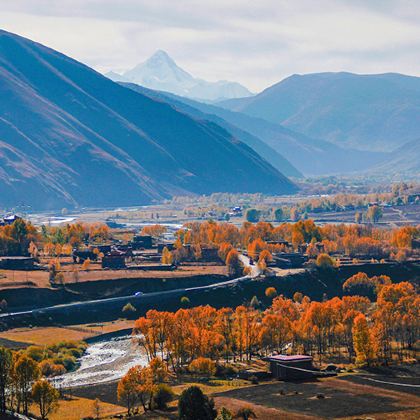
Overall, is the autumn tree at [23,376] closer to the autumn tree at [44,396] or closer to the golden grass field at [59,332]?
the autumn tree at [44,396]

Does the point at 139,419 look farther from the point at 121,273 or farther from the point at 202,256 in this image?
the point at 202,256

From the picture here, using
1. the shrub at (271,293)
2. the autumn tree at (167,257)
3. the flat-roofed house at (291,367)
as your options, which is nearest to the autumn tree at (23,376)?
the flat-roofed house at (291,367)

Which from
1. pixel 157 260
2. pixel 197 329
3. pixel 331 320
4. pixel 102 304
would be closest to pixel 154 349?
pixel 197 329

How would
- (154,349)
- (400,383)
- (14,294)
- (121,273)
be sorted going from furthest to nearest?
(121,273), (14,294), (154,349), (400,383)

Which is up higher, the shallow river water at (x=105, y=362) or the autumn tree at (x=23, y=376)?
the autumn tree at (x=23, y=376)

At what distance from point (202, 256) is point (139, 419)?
345ft

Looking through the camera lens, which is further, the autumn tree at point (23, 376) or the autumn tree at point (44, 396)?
the autumn tree at point (23, 376)

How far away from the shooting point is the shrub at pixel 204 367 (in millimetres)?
107688

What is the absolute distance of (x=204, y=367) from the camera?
107938 millimetres

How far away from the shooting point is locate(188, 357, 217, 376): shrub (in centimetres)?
10769

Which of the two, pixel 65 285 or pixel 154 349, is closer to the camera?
pixel 154 349

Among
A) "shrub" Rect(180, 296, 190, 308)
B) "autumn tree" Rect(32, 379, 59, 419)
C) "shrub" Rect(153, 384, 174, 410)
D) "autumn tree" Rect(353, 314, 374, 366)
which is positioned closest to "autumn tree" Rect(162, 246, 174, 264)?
"shrub" Rect(180, 296, 190, 308)

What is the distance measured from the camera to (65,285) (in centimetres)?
15638

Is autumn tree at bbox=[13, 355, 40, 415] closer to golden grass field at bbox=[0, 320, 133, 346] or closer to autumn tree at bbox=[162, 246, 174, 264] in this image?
golden grass field at bbox=[0, 320, 133, 346]
